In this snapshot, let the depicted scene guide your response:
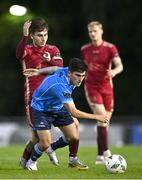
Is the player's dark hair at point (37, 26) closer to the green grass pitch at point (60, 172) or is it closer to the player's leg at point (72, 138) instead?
the player's leg at point (72, 138)

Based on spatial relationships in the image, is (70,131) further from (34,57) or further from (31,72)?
(34,57)

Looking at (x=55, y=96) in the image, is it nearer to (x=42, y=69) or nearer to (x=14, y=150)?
(x=42, y=69)

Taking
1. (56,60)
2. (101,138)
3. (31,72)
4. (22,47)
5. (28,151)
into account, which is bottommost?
(101,138)

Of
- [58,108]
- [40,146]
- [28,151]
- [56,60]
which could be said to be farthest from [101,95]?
[40,146]

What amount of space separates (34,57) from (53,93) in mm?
1161

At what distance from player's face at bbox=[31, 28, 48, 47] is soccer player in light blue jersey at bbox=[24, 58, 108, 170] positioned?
0.44 m

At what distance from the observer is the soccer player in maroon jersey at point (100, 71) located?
16.6 m

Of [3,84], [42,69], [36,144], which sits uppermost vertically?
[42,69]

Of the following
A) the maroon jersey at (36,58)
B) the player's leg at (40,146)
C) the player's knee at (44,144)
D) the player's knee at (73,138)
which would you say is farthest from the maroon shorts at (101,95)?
the player's knee at (44,144)

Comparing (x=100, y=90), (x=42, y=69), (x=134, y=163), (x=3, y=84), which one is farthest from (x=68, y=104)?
(x=3, y=84)

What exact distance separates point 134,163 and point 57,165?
1740 mm

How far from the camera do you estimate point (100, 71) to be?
667 inches

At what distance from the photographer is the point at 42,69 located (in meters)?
14.0

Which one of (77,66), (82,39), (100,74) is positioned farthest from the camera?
(82,39)
